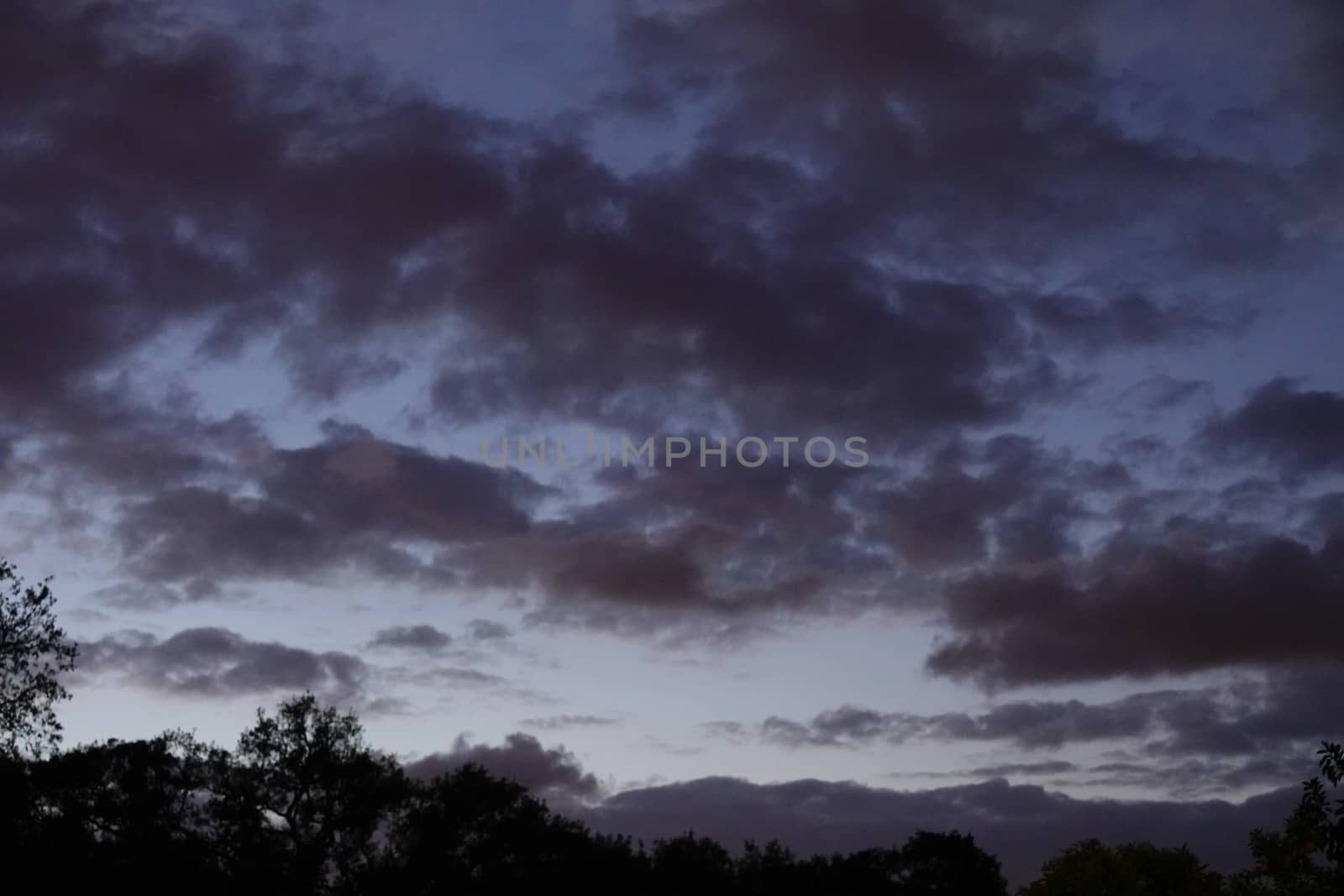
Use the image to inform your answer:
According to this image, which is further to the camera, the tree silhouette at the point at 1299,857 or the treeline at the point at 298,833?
the treeline at the point at 298,833

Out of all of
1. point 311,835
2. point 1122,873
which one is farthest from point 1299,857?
point 311,835

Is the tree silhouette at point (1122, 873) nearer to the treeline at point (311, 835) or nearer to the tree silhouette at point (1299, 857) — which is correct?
the treeline at point (311, 835)

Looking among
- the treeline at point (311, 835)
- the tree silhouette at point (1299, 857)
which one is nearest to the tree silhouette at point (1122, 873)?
the treeline at point (311, 835)

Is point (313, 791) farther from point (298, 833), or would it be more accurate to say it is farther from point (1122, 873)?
point (1122, 873)

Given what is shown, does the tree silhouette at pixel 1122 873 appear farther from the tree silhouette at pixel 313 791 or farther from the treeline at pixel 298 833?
the tree silhouette at pixel 313 791

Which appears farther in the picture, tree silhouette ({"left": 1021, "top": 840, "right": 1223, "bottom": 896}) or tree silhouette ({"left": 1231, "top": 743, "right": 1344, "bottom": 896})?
tree silhouette ({"left": 1021, "top": 840, "right": 1223, "bottom": 896})

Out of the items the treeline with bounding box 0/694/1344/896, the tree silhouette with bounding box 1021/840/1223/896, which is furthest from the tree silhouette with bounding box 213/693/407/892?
the tree silhouette with bounding box 1021/840/1223/896

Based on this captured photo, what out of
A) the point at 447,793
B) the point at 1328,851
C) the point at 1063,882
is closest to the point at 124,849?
the point at 447,793

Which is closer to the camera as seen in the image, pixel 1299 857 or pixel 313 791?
pixel 1299 857

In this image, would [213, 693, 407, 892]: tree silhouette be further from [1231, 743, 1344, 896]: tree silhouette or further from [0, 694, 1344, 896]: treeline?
[1231, 743, 1344, 896]: tree silhouette

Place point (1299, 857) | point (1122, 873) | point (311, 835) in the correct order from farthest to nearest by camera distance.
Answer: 1. point (311, 835)
2. point (1122, 873)
3. point (1299, 857)

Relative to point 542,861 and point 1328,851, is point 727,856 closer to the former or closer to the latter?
point 542,861

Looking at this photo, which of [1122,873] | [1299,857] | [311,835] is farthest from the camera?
[311,835]

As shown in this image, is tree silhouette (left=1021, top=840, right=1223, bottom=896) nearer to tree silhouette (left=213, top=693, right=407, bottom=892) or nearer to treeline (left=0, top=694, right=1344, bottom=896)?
treeline (left=0, top=694, right=1344, bottom=896)
